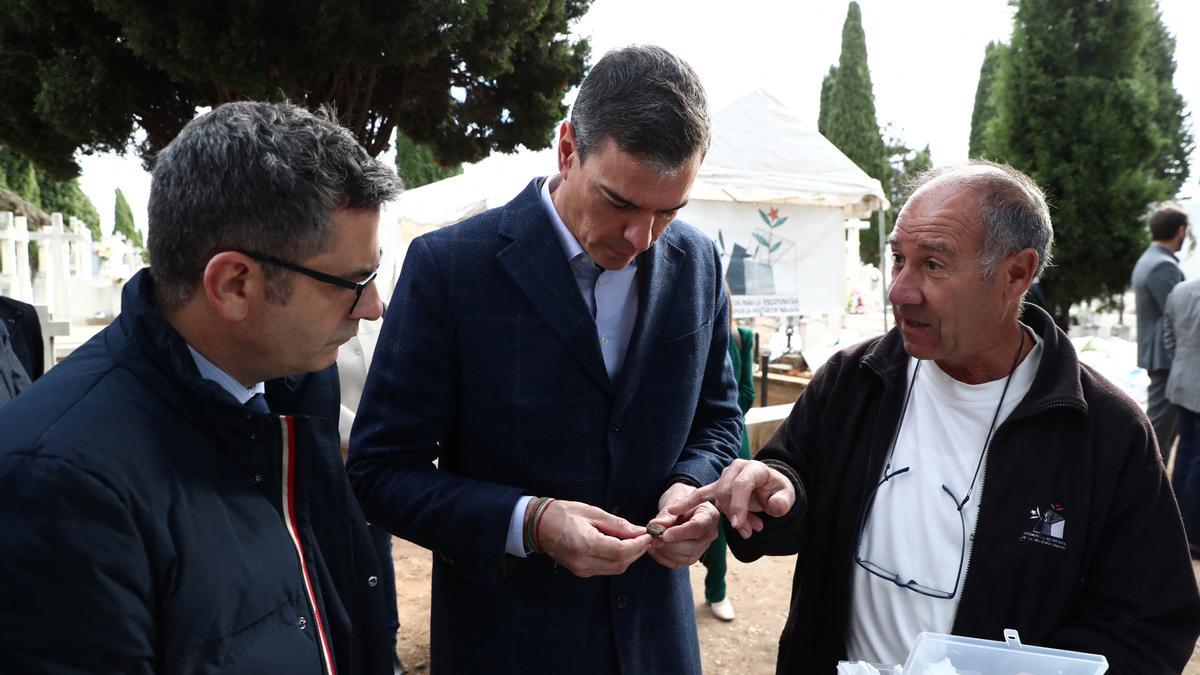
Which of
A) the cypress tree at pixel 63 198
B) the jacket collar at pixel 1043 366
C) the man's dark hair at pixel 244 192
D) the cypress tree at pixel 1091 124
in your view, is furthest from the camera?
the cypress tree at pixel 63 198

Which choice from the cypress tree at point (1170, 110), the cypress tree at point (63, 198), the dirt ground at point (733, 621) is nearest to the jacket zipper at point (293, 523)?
the dirt ground at point (733, 621)

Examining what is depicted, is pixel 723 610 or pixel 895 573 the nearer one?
pixel 895 573

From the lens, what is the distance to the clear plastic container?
1.57 metres

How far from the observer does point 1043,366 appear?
82.7 inches

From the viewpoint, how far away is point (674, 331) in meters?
2.09

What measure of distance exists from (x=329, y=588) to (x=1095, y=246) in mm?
11545

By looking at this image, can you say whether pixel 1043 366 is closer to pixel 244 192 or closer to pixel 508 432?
pixel 508 432

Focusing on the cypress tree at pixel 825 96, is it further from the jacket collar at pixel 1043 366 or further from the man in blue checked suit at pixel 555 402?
the man in blue checked suit at pixel 555 402

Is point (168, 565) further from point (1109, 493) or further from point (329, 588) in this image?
point (1109, 493)

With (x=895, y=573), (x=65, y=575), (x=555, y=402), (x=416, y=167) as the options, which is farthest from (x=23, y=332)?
(x=416, y=167)

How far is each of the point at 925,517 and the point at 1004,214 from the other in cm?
81

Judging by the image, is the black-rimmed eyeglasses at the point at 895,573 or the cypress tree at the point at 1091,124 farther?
the cypress tree at the point at 1091,124

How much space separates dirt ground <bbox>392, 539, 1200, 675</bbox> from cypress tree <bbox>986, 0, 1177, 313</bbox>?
5840 mm

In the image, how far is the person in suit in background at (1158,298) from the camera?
276 inches
